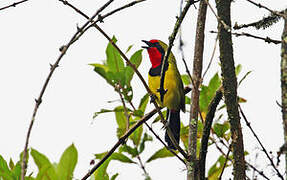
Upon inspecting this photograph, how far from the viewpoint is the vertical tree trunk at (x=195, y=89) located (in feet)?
4.97

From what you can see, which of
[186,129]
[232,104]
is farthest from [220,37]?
[186,129]

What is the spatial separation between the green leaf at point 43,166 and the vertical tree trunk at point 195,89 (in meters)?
0.50

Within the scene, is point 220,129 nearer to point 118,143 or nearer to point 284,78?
point 118,143

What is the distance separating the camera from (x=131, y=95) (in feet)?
6.35

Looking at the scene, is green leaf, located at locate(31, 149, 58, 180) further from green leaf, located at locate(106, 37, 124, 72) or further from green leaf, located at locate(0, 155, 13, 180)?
green leaf, located at locate(106, 37, 124, 72)

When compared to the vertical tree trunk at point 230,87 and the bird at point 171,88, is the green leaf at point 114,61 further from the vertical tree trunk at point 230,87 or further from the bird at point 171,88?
the bird at point 171,88

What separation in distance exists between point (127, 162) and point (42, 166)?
0.70 metres

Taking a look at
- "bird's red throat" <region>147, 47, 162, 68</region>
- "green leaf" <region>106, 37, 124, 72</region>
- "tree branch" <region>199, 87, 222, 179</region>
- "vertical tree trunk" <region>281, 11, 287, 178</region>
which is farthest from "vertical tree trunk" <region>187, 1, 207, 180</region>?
"bird's red throat" <region>147, 47, 162, 68</region>

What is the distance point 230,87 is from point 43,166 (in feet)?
2.20

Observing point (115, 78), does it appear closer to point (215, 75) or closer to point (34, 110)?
point (215, 75)

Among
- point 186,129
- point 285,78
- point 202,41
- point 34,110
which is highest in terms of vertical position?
point 202,41

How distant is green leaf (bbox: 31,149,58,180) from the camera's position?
50.6 inches

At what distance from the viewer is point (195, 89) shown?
61.2 inches

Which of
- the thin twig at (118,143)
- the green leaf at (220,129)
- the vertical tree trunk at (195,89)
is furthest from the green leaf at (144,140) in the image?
the vertical tree trunk at (195,89)
